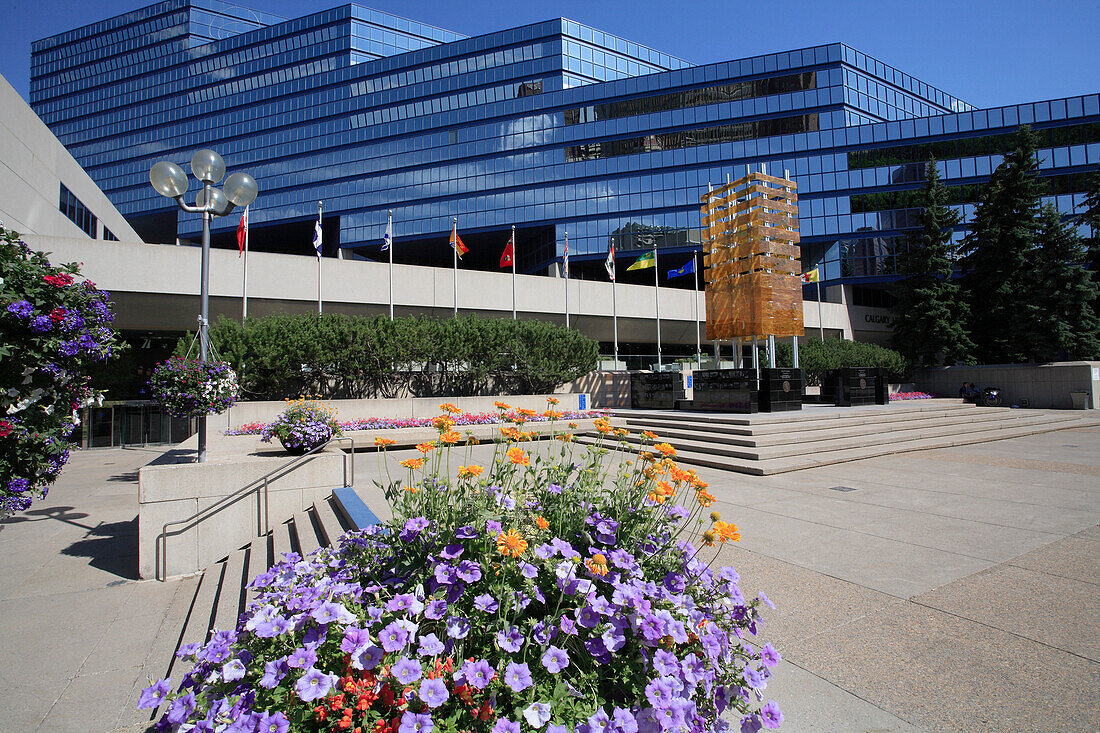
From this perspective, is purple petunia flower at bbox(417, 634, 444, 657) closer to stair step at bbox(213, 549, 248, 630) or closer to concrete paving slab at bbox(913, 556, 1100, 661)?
stair step at bbox(213, 549, 248, 630)

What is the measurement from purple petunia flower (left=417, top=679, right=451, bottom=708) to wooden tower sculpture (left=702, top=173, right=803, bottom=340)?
17852mm

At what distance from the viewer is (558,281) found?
103 ft

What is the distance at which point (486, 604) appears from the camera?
228cm

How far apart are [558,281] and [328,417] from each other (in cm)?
2354

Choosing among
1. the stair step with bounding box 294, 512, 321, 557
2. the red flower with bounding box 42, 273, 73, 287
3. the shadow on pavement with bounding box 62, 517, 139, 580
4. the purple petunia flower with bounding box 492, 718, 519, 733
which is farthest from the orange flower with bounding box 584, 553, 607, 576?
the shadow on pavement with bounding box 62, 517, 139, 580

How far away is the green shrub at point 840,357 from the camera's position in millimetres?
32500

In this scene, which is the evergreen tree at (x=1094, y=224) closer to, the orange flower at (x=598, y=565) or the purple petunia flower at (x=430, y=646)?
the orange flower at (x=598, y=565)

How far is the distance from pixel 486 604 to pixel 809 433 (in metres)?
12.7

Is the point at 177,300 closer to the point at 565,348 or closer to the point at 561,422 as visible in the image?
the point at 565,348

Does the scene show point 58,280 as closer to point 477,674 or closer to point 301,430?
point 301,430

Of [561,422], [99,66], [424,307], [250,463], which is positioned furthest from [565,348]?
[99,66]

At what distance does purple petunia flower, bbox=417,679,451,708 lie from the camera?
1.91 m

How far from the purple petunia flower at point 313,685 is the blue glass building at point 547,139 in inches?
1828

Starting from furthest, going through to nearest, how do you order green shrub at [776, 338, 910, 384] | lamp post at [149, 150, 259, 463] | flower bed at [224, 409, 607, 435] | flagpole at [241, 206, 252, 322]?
1. green shrub at [776, 338, 910, 384]
2. flagpole at [241, 206, 252, 322]
3. flower bed at [224, 409, 607, 435]
4. lamp post at [149, 150, 259, 463]
